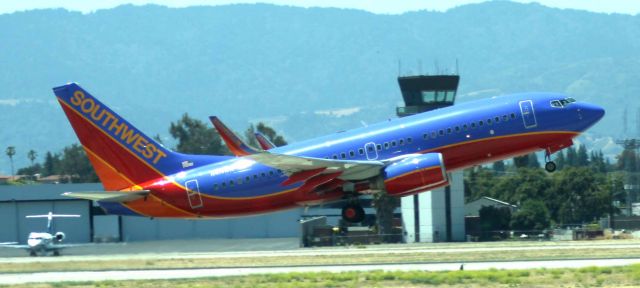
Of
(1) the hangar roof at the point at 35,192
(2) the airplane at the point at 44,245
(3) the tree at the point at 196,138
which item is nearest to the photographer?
(2) the airplane at the point at 44,245

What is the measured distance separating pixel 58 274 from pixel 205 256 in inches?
569

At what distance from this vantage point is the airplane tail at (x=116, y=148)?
2237 inches

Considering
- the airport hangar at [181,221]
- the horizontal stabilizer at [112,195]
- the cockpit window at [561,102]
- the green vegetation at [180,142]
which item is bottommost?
the airport hangar at [181,221]

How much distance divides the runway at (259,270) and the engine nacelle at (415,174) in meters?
3.50

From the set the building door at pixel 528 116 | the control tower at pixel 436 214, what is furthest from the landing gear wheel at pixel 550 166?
the control tower at pixel 436 214

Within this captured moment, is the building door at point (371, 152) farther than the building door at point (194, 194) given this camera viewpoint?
No

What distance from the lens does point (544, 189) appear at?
139m

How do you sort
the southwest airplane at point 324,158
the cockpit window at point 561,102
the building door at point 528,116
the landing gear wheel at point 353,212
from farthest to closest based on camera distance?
the landing gear wheel at point 353,212, the cockpit window at point 561,102, the building door at point 528,116, the southwest airplane at point 324,158

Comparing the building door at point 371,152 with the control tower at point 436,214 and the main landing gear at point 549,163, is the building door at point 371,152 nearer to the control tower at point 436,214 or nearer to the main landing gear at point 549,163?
the main landing gear at point 549,163

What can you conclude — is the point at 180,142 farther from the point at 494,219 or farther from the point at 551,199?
the point at 494,219

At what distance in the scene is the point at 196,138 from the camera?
150500 mm

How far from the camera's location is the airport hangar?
7012 centimetres

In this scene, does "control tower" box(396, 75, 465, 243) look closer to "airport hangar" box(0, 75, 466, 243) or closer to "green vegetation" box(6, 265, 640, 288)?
"airport hangar" box(0, 75, 466, 243)

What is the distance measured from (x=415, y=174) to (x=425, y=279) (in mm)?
10316
